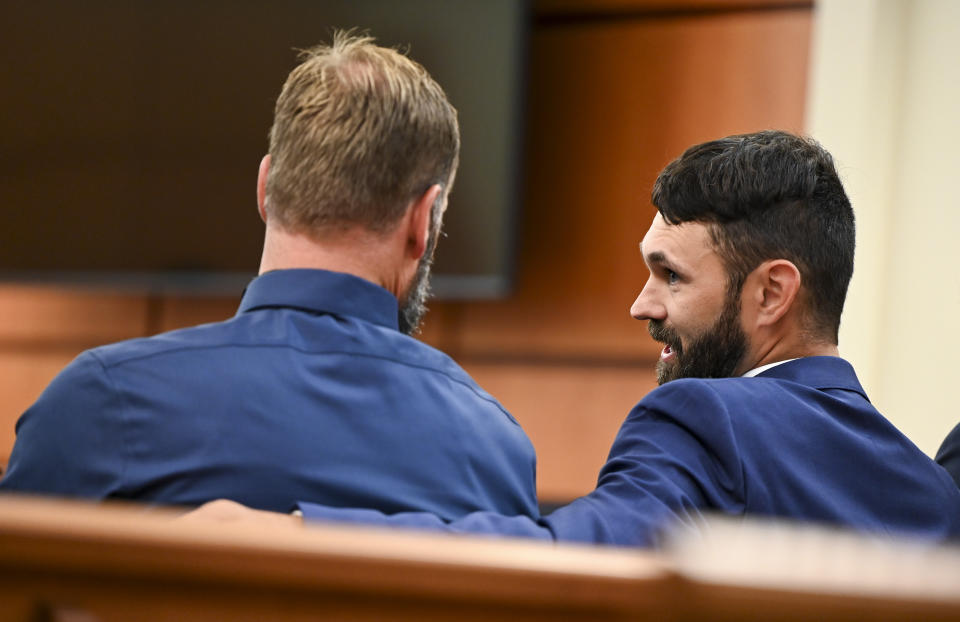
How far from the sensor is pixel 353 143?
119cm

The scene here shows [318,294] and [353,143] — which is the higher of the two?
[353,143]

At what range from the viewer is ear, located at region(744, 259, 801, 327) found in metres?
1.50

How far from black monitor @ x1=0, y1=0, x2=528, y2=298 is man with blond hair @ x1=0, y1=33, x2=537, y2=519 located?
2249mm

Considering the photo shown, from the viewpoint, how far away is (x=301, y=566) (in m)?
0.44

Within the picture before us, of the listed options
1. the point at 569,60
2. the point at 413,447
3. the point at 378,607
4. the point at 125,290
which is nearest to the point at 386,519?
the point at 413,447

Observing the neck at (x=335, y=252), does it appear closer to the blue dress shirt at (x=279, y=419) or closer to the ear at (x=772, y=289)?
the blue dress shirt at (x=279, y=419)

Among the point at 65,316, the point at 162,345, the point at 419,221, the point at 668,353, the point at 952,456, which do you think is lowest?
the point at 65,316

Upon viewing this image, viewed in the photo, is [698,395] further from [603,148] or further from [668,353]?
[603,148]

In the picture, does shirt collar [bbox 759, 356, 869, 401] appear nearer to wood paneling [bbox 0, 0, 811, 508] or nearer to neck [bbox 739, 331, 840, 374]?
neck [bbox 739, 331, 840, 374]

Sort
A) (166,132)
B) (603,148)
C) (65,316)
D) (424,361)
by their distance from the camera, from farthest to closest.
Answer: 1. (65,316)
2. (166,132)
3. (603,148)
4. (424,361)

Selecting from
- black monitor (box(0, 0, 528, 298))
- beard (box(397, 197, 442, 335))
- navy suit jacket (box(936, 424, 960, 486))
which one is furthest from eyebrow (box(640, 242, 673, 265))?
black monitor (box(0, 0, 528, 298))

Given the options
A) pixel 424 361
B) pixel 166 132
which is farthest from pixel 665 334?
pixel 166 132

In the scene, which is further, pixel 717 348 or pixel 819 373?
pixel 717 348

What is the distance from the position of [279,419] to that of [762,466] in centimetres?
58
